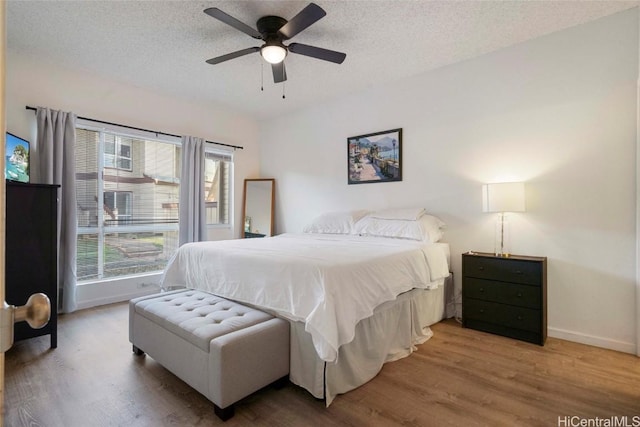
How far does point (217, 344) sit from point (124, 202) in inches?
125

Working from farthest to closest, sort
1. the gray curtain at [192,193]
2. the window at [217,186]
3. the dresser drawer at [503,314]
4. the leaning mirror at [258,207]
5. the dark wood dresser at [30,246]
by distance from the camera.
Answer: the leaning mirror at [258,207] < the window at [217,186] < the gray curtain at [192,193] < the dresser drawer at [503,314] < the dark wood dresser at [30,246]

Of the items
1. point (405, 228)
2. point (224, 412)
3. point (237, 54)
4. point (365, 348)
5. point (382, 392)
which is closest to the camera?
point (224, 412)

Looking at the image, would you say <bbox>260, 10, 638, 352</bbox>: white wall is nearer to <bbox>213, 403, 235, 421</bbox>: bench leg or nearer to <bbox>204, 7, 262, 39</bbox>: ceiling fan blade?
<bbox>204, 7, 262, 39</bbox>: ceiling fan blade

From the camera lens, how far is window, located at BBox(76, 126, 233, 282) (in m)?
3.69

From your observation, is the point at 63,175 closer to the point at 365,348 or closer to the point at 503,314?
the point at 365,348

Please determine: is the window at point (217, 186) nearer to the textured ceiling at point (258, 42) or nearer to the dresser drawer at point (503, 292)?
the textured ceiling at point (258, 42)

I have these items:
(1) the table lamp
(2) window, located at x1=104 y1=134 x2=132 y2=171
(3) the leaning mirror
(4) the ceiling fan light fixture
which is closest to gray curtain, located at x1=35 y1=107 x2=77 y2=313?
(2) window, located at x1=104 y1=134 x2=132 y2=171

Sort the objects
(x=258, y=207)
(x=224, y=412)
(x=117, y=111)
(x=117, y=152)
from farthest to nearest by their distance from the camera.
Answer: (x=258, y=207) → (x=117, y=152) → (x=117, y=111) → (x=224, y=412)

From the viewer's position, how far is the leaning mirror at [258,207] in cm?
514

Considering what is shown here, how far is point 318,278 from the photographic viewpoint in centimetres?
182

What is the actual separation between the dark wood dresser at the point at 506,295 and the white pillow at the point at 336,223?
4.35 ft

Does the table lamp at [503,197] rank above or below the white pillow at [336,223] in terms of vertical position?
above

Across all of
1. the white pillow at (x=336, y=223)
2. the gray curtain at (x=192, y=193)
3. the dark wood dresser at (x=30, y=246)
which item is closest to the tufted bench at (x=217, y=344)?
the dark wood dresser at (x=30, y=246)

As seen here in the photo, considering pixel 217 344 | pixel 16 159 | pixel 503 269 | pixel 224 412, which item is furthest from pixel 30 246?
pixel 503 269
